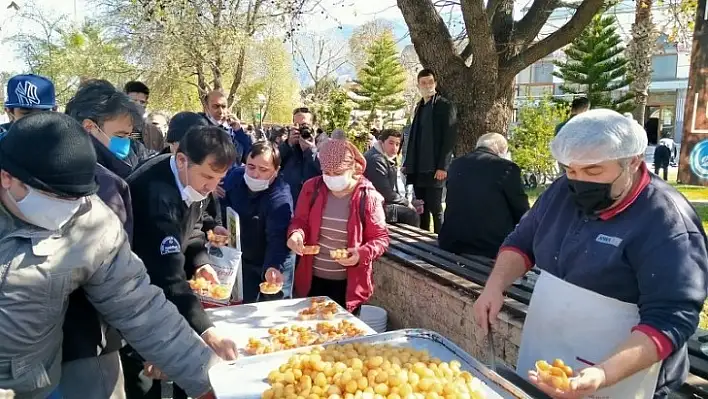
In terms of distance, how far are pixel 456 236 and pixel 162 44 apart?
60.3ft

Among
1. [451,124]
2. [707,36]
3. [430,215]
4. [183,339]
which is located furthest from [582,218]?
[430,215]

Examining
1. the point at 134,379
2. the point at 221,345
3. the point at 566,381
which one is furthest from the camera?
the point at 134,379

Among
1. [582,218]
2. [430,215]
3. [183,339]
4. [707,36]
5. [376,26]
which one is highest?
[376,26]

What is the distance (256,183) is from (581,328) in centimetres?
229

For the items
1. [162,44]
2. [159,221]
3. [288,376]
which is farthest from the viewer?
[162,44]

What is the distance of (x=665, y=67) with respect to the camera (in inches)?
1610

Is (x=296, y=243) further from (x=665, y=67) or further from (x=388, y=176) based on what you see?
(x=665, y=67)

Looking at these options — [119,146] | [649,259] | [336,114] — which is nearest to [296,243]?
[119,146]

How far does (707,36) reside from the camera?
124 inches

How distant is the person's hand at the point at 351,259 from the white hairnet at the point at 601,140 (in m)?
1.53

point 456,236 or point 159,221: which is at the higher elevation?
point 159,221

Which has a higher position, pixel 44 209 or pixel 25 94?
pixel 25 94

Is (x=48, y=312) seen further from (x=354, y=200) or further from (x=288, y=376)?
(x=354, y=200)

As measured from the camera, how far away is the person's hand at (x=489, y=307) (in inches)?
89.9
